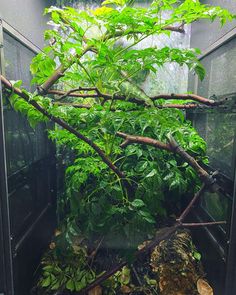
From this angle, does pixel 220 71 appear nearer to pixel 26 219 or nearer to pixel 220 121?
pixel 220 121

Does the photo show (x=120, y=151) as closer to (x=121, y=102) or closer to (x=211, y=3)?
(x=121, y=102)

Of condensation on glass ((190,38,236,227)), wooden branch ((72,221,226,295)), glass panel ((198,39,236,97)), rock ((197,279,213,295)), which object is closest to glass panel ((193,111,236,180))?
condensation on glass ((190,38,236,227))

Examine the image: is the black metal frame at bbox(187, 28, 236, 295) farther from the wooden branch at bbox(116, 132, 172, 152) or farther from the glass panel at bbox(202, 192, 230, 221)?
the wooden branch at bbox(116, 132, 172, 152)

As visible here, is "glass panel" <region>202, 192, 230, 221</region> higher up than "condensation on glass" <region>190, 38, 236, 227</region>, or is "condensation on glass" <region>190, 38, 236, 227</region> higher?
"condensation on glass" <region>190, 38, 236, 227</region>

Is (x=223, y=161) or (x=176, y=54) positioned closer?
(x=176, y=54)

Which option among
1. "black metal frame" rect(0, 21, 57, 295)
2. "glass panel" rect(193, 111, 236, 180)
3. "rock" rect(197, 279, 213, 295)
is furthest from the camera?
"rock" rect(197, 279, 213, 295)

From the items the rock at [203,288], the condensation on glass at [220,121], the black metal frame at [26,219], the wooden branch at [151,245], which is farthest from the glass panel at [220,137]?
the black metal frame at [26,219]

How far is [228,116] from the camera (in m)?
1.01

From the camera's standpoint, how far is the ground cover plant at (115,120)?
830 millimetres

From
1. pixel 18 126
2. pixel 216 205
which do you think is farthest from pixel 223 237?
pixel 18 126

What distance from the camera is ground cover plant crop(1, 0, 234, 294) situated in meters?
0.83

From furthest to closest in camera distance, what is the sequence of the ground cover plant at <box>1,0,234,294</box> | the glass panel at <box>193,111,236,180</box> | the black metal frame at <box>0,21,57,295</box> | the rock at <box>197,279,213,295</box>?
1. the rock at <box>197,279,213,295</box>
2. the glass panel at <box>193,111,236,180</box>
3. the ground cover plant at <box>1,0,234,294</box>
4. the black metal frame at <box>0,21,57,295</box>

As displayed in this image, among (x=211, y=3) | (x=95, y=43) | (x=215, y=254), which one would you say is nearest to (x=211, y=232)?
(x=215, y=254)

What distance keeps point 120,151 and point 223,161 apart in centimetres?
46
